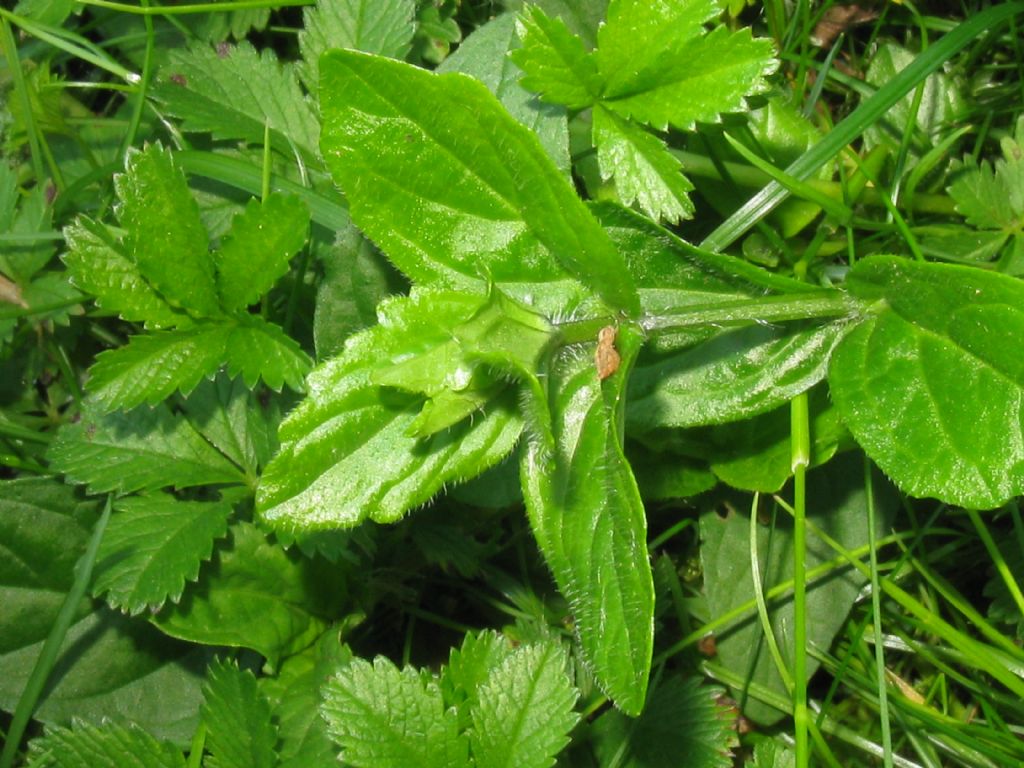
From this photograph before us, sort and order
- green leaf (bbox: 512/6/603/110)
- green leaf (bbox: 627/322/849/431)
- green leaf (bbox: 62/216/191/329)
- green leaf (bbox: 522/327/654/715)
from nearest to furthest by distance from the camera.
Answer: green leaf (bbox: 522/327/654/715) → green leaf (bbox: 627/322/849/431) → green leaf (bbox: 512/6/603/110) → green leaf (bbox: 62/216/191/329)

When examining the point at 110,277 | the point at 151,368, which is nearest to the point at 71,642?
the point at 151,368

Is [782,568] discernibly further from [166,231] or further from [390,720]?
[166,231]

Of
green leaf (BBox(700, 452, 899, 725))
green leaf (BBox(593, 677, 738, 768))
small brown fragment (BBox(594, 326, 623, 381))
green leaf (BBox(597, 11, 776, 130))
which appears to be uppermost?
green leaf (BBox(597, 11, 776, 130))

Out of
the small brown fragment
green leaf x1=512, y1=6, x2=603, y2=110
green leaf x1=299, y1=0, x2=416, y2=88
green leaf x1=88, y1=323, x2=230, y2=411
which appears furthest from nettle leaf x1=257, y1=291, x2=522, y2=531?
green leaf x1=299, y1=0, x2=416, y2=88

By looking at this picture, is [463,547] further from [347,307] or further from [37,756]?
[37,756]

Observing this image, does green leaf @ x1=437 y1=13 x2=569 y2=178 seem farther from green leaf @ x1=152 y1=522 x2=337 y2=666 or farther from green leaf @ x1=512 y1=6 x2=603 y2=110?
green leaf @ x1=152 y1=522 x2=337 y2=666

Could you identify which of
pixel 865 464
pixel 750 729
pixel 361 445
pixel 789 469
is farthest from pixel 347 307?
pixel 750 729
